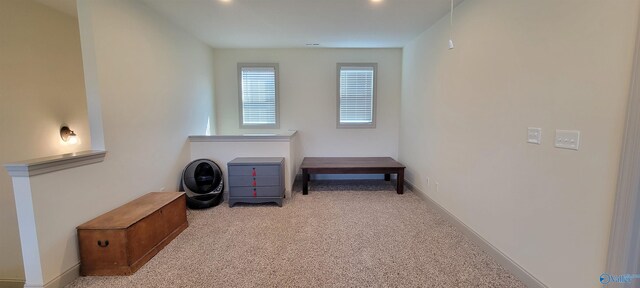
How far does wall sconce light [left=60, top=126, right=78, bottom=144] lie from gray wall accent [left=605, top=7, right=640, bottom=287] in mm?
5262

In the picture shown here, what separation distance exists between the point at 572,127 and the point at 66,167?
145 inches

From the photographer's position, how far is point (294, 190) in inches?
173

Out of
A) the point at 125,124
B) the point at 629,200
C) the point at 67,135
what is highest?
the point at 125,124

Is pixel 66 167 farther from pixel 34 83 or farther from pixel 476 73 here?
pixel 476 73

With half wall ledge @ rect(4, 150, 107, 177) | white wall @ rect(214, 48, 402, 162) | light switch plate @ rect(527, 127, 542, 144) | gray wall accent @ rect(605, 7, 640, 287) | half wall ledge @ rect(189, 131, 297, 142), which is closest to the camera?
gray wall accent @ rect(605, 7, 640, 287)

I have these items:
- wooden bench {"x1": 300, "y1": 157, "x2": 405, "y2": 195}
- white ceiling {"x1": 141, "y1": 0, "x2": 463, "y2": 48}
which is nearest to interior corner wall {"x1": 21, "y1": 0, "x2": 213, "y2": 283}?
white ceiling {"x1": 141, "y1": 0, "x2": 463, "y2": 48}

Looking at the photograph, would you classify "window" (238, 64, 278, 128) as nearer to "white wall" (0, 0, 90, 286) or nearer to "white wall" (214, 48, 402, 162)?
"white wall" (214, 48, 402, 162)

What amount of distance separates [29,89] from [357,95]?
4.58 metres

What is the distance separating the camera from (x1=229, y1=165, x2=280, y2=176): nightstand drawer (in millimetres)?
3533

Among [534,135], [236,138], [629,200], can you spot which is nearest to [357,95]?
[236,138]

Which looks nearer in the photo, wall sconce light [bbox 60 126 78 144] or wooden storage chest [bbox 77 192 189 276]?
wooden storage chest [bbox 77 192 189 276]

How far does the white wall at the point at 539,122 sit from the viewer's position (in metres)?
1.41

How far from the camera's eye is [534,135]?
1850mm

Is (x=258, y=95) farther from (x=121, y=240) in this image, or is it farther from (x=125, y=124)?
(x=121, y=240)
